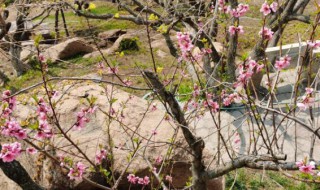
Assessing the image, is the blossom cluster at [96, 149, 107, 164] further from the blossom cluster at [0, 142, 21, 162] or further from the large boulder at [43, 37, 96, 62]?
the large boulder at [43, 37, 96, 62]

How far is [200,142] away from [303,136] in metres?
4.21

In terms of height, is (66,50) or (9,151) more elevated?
(9,151)

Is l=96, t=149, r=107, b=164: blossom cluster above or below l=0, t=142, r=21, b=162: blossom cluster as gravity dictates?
below

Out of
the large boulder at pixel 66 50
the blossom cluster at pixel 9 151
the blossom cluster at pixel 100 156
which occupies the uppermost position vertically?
the blossom cluster at pixel 9 151

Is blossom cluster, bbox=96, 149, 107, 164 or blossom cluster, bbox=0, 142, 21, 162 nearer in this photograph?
blossom cluster, bbox=0, 142, 21, 162

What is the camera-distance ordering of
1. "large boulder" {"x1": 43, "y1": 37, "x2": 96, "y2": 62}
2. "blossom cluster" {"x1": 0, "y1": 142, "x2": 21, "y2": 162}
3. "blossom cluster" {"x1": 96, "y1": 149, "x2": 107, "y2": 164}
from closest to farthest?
"blossom cluster" {"x1": 0, "y1": 142, "x2": 21, "y2": 162}, "blossom cluster" {"x1": 96, "y1": 149, "x2": 107, "y2": 164}, "large boulder" {"x1": 43, "y1": 37, "x2": 96, "y2": 62}

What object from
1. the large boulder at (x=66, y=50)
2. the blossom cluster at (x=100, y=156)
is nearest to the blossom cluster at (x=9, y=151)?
the blossom cluster at (x=100, y=156)

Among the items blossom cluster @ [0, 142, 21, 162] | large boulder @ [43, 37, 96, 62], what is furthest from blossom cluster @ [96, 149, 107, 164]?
large boulder @ [43, 37, 96, 62]

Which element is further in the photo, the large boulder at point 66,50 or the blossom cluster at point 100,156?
the large boulder at point 66,50

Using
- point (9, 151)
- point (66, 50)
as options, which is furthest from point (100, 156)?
point (66, 50)

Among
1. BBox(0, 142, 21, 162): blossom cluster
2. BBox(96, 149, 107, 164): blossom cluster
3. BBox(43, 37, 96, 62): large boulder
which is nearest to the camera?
BBox(0, 142, 21, 162): blossom cluster

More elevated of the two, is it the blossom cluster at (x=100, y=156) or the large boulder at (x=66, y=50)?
the blossom cluster at (x=100, y=156)

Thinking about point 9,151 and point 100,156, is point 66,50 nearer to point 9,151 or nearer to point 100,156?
point 100,156

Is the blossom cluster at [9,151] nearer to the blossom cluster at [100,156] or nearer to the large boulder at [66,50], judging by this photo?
the blossom cluster at [100,156]
